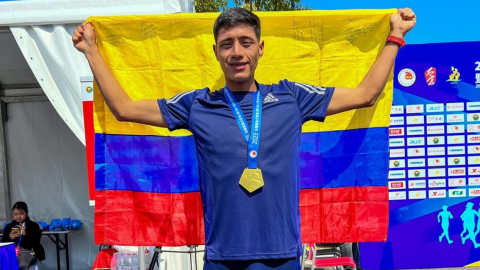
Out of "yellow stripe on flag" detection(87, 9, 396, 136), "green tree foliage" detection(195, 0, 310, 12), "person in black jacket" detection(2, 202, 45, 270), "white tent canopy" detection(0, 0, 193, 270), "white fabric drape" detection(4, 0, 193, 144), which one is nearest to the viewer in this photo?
"yellow stripe on flag" detection(87, 9, 396, 136)

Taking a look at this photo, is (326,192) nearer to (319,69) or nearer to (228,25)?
(319,69)

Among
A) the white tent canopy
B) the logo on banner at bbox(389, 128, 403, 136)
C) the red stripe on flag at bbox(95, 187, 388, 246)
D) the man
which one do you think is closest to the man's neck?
Answer: the red stripe on flag at bbox(95, 187, 388, 246)

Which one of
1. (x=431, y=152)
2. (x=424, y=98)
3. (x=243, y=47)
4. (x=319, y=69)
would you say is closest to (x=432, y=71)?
(x=424, y=98)

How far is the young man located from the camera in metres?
2.05

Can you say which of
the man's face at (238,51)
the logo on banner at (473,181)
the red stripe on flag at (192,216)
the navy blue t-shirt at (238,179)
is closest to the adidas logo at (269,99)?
the navy blue t-shirt at (238,179)

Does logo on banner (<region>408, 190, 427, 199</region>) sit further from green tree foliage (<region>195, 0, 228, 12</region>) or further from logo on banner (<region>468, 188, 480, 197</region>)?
green tree foliage (<region>195, 0, 228, 12</region>)

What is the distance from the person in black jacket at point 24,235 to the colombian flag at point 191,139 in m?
3.53

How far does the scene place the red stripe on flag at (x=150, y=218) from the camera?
10.9 feet

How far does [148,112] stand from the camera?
235 cm

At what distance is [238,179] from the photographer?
2.05 m

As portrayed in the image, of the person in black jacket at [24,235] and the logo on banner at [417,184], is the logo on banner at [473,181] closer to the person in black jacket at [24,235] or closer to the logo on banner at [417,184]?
the logo on banner at [417,184]

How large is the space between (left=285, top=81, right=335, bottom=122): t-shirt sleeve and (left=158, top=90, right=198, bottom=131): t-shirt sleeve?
43 cm

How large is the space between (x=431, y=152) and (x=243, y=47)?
355 cm

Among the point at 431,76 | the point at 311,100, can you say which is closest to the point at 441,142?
the point at 431,76
